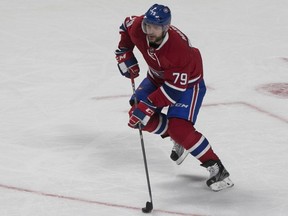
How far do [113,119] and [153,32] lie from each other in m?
1.41

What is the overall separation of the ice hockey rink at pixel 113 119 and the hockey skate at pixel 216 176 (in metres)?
0.04

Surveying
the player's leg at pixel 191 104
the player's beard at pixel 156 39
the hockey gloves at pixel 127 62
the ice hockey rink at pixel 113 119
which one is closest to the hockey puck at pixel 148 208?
the ice hockey rink at pixel 113 119

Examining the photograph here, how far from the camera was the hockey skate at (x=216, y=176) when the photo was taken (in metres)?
3.52

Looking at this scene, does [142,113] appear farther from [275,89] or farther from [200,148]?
[275,89]

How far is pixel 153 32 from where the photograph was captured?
131 inches

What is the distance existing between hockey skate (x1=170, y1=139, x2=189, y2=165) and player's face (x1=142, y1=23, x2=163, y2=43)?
2.32 feet

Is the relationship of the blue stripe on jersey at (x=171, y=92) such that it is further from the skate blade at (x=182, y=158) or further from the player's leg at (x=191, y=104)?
the skate blade at (x=182, y=158)

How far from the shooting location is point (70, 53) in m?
6.09

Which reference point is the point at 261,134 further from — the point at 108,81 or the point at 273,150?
the point at 108,81

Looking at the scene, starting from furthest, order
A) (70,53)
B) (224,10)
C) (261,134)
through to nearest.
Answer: (224,10)
(70,53)
(261,134)

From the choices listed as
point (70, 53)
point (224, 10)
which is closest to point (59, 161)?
point (70, 53)

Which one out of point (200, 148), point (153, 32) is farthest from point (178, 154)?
point (153, 32)

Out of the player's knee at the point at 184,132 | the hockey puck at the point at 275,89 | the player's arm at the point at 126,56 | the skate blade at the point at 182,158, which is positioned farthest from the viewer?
the hockey puck at the point at 275,89

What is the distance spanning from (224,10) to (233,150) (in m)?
3.96
